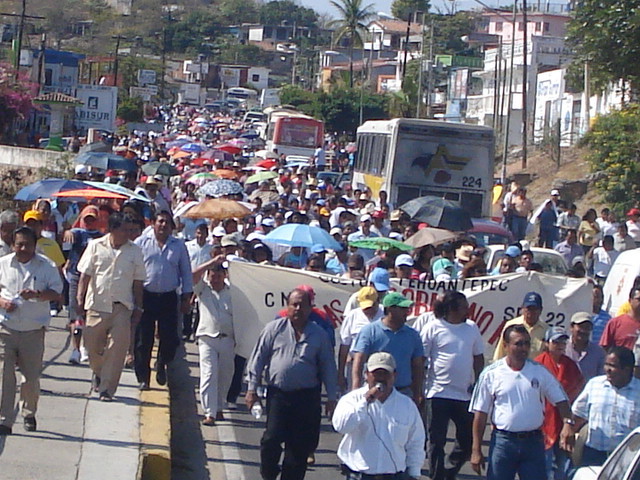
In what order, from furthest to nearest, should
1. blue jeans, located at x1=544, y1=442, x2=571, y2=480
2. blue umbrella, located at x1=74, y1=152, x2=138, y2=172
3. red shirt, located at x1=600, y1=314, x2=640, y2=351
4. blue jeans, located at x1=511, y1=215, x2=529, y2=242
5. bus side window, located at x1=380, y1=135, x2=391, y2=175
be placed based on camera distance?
blue umbrella, located at x1=74, y1=152, x2=138, y2=172 → blue jeans, located at x1=511, y1=215, x2=529, y2=242 → bus side window, located at x1=380, y1=135, x2=391, y2=175 → red shirt, located at x1=600, y1=314, x2=640, y2=351 → blue jeans, located at x1=544, y1=442, x2=571, y2=480

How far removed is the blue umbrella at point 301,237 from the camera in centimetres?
1574

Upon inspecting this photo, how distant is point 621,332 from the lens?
420 inches

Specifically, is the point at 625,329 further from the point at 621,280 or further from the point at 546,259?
the point at 546,259

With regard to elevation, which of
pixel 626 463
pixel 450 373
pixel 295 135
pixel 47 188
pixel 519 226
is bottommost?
pixel 450 373

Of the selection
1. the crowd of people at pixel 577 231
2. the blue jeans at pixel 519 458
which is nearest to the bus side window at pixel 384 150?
the crowd of people at pixel 577 231

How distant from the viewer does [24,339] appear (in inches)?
371

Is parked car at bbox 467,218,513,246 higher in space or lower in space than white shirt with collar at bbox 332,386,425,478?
higher

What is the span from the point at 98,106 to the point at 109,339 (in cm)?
5416

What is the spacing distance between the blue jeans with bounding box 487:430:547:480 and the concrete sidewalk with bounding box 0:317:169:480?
255 centimetres

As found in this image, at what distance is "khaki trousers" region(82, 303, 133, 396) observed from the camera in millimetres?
10992

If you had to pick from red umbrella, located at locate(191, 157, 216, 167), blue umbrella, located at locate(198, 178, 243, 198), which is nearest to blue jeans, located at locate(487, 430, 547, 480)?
blue umbrella, located at locate(198, 178, 243, 198)

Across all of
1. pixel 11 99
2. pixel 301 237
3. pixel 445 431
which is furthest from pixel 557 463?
pixel 11 99

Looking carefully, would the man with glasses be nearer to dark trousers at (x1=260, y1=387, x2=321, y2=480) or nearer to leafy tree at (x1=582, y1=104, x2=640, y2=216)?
dark trousers at (x1=260, y1=387, x2=321, y2=480)

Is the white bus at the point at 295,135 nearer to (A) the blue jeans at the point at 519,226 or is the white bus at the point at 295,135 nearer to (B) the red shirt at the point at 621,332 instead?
(A) the blue jeans at the point at 519,226
